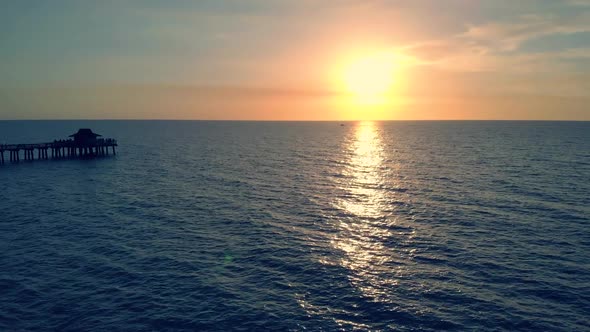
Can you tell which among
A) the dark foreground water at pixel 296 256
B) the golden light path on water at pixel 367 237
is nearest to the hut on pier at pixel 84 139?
the dark foreground water at pixel 296 256

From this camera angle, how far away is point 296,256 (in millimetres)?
36875

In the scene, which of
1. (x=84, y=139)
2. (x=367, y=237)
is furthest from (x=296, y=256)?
(x=84, y=139)

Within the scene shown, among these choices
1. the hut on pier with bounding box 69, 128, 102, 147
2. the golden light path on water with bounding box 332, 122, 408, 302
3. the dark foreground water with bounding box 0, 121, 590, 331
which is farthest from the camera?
the hut on pier with bounding box 69, 128, 102, 147

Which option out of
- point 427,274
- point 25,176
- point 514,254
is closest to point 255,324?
point 427,274

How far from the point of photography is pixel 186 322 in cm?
2569

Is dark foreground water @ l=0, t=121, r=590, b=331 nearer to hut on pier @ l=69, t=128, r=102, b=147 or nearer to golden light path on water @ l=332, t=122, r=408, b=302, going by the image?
golden light path on water @ l=332, t=122, r=408, b=302

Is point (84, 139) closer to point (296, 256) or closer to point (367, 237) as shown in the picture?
point (296, 256)

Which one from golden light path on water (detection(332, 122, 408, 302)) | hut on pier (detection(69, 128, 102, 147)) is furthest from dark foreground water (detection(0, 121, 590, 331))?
hut on pier (detection(69, 128, 102, 147))

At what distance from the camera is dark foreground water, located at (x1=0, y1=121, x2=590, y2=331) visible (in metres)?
26.5

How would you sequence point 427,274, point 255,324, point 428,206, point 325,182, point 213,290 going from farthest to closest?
point 325,182 < point 428,206 < point 427,274 < point 213,290 < point 255,324

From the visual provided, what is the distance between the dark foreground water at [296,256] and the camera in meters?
26.5

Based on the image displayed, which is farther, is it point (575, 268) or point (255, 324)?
point (575, 268)

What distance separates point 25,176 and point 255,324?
7906cm

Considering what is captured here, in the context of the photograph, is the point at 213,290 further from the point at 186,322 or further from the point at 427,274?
the point at 427,274
